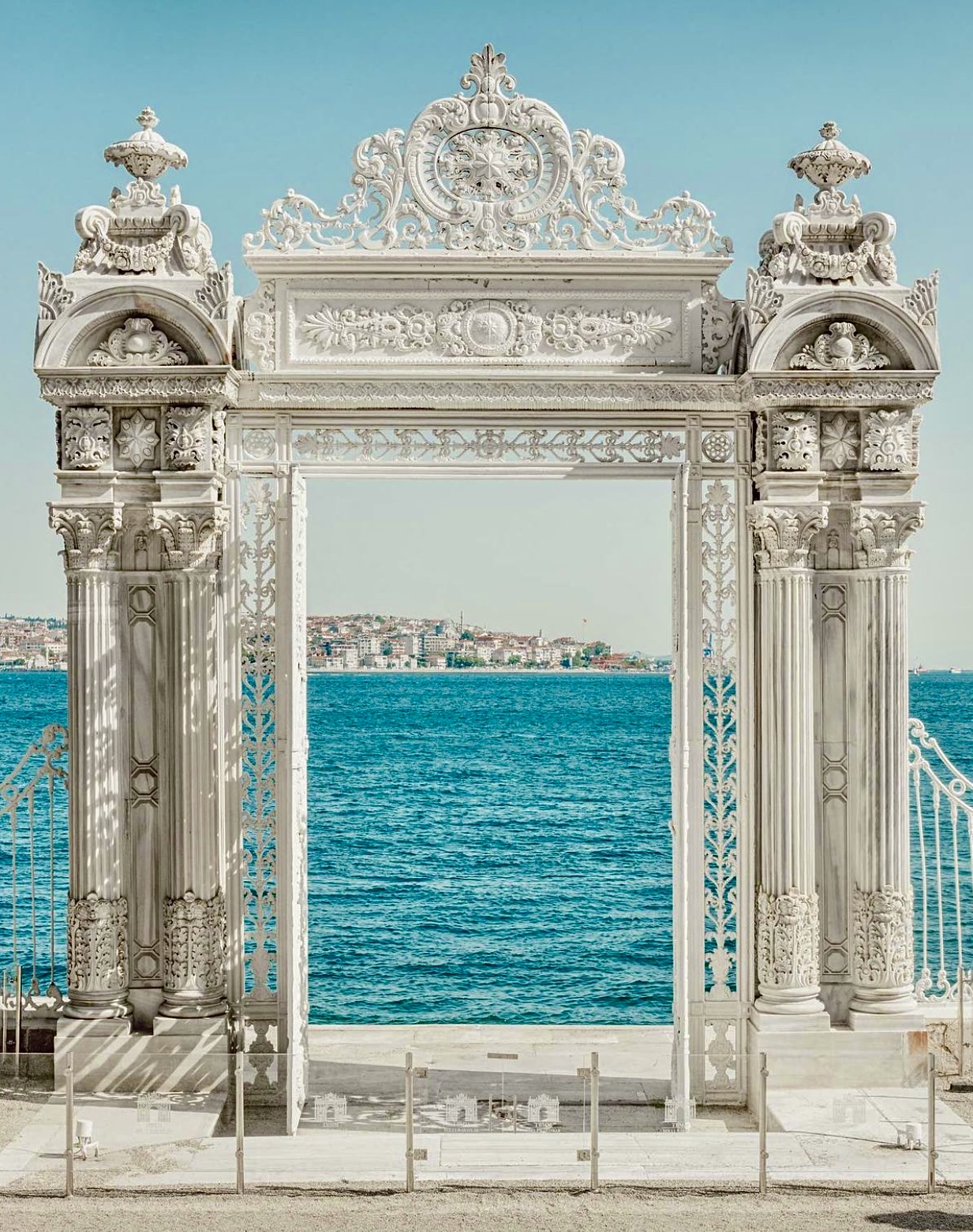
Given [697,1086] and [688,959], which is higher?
[688,959]

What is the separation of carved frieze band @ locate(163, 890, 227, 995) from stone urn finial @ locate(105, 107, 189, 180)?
11.6 feet

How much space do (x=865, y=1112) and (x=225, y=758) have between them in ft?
11.3

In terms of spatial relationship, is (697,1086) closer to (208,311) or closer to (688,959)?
(688,959)

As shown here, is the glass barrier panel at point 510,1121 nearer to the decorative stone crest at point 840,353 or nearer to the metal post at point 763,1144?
the metal post at point 763,1144

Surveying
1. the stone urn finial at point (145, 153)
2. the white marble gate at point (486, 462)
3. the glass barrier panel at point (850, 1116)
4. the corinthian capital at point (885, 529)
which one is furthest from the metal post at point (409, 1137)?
the stone urn finial at point (145, 153)

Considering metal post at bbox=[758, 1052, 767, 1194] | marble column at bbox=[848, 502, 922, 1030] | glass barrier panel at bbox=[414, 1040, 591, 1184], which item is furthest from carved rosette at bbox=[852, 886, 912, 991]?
glass barrier panel at bbox=[414, 1040, 591, 1184]

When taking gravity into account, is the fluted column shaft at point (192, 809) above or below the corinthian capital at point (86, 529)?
below

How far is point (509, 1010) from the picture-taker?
19.5m

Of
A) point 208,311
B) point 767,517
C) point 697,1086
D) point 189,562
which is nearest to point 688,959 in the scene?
point 697,1086

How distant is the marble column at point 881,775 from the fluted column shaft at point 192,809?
10.3 feet

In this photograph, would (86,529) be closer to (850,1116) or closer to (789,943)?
(789,943)

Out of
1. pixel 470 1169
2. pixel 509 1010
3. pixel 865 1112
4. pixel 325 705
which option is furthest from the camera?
pixel 325 705

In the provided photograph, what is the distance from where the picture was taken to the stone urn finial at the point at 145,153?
7.26 metres

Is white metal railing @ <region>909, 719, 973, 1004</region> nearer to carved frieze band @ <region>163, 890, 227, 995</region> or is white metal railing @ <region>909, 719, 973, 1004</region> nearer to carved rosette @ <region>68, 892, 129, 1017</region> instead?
carved frieze band @ <region>163, 890, 227, 995</region>
